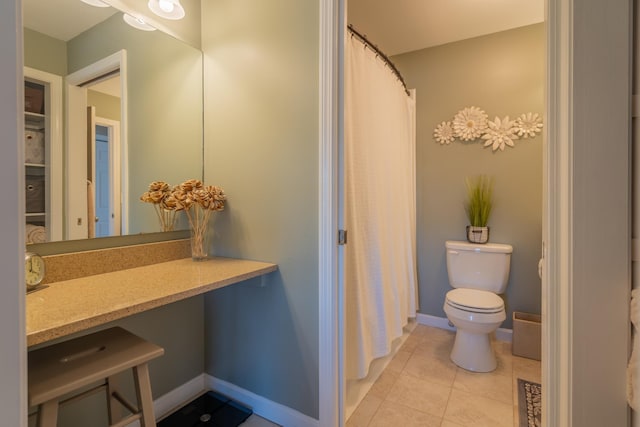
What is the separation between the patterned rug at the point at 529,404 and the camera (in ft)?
5.07

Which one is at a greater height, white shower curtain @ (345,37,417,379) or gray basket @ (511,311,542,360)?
white shower curtain @ (345,37,417,379)

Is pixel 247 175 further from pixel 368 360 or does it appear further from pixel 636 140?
pixel 636 140

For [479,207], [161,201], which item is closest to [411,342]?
[479,207]

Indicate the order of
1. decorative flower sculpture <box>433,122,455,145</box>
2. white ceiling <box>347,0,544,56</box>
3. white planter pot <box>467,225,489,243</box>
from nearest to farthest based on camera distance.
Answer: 1. white ceiling <box>347,0,544,56</box>
2. white planter pot <box>467,225,489,243</box>
3. decorative flower sculpture <box>433,122,455,145</box>

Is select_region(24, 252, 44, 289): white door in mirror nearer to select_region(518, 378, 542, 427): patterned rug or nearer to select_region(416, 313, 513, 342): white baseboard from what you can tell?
select_region(518, 378, 542, 427): patterned rug

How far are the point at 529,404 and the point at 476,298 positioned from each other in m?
0.63

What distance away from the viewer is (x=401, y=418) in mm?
1574

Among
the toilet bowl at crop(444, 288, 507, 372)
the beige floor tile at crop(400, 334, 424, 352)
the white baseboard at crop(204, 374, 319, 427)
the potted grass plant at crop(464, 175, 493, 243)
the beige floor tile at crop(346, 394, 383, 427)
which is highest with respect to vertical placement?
the potted grass plant at crop(464, 175, 493, 243)

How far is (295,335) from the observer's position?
1.47 meters

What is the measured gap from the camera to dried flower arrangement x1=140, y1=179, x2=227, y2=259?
60.1 inches

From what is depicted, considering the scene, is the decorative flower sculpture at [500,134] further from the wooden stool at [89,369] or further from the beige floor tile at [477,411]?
the wooden stool at [89,369]

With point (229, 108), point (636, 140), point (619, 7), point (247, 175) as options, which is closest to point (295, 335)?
point (247, 175)

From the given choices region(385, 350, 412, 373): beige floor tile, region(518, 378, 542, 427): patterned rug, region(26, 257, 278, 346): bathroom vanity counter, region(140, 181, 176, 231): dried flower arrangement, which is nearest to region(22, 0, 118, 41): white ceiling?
region(140, 181, 176, 231): dried flower arrangement

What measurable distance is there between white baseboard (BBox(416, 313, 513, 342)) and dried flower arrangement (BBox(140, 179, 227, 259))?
2.04m
